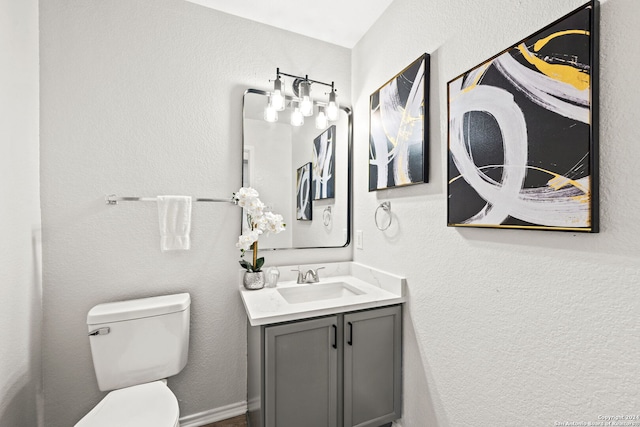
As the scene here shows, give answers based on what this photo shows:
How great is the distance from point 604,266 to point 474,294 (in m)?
0.45

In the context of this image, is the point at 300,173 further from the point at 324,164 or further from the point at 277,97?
the point at 277,97

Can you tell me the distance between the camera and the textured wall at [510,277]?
2.43ft

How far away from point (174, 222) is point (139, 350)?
657mm

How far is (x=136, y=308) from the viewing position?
141cm

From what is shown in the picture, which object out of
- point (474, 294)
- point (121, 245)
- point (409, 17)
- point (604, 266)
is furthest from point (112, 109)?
point (604, 266)

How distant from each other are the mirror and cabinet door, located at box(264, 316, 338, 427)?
67 cm

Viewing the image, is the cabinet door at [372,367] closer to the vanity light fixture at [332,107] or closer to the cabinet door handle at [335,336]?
the cabinet door handle at [335,336]

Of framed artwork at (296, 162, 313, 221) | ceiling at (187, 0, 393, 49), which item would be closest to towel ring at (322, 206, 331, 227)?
framed artwork at (296, 162, 313, 221)

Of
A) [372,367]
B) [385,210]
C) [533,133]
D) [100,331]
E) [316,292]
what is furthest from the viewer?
[316,292]

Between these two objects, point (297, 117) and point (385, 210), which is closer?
point (385, 210)

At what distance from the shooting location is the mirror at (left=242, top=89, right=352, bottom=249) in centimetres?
182

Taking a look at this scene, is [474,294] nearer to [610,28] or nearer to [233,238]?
[610,28]

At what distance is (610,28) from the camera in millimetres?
758

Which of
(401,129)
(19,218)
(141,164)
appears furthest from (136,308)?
(401,129)
